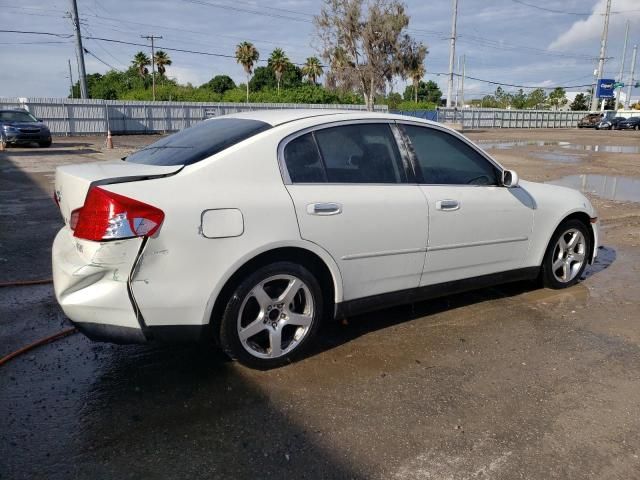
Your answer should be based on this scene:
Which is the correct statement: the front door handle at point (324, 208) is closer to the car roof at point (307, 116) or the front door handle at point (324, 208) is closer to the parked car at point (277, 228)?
the parked car at point (277, 228)

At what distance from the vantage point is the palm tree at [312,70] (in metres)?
70.5

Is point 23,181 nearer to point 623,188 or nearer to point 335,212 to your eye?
point 335,212

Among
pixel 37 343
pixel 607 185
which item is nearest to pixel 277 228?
pixel 37 343

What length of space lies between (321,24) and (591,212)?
36.4 m

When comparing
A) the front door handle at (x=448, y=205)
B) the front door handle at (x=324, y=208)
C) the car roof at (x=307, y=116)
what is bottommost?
the front door handle at (x=448, y=205)

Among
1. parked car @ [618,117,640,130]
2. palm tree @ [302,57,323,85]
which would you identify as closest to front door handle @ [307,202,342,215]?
parked car @ [618,117,640,130]

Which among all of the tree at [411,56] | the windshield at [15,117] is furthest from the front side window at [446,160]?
the tree at [411,56]

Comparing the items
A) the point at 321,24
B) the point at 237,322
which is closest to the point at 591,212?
the point at 237,322

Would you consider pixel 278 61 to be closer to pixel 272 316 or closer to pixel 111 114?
pixel 111 114

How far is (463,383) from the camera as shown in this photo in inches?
129

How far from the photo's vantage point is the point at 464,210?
404 cm

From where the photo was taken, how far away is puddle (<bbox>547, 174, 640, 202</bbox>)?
35.6 ft

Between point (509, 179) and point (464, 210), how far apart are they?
1.80 ft

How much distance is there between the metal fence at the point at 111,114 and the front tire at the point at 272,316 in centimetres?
2761
